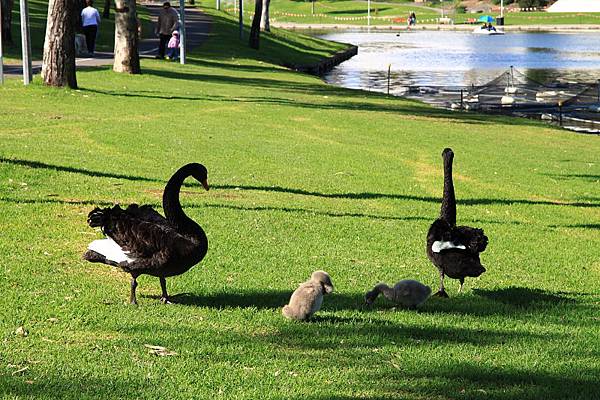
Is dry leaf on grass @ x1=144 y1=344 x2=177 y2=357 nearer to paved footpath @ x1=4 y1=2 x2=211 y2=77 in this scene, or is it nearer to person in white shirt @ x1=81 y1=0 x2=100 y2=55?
paved footpath @ x1=4 y1=2 x2=211 y2=77

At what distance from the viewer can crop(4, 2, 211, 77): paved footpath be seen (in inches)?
1291

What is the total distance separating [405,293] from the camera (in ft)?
27.9

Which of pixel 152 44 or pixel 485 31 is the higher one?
pixel 152 44

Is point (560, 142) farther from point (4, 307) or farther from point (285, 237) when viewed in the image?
point (4, 307)

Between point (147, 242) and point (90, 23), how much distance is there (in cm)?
3233

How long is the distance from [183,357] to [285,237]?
4.77 metres

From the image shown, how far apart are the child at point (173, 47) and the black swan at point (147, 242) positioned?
34261 millimetres

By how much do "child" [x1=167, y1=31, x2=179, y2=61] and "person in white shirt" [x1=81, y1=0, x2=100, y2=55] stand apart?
9.57ft

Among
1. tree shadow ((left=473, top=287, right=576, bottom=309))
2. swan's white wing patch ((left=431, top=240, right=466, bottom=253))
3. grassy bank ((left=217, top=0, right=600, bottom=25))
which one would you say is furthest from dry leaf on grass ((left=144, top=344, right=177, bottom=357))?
grassy bank ((left=217, top=0, right=600, bottom=25))

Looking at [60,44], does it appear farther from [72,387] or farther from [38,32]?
[72,387]

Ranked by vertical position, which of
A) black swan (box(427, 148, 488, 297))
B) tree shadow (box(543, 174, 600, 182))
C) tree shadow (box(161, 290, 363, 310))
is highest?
black swan (box(427, 148, 488, 297))

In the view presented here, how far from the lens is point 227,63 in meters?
44.9

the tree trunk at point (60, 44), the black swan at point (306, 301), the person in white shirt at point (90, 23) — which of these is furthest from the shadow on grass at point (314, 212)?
the person in white shirt at point (90, 23)

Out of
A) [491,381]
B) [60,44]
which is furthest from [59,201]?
[60,44]
